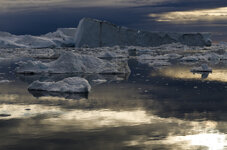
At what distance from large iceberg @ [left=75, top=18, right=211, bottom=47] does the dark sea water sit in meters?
29.9

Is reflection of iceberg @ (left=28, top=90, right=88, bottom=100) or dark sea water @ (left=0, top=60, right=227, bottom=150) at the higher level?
→ dark sea water @ (left=0, top=60, right=227, bottom=150)

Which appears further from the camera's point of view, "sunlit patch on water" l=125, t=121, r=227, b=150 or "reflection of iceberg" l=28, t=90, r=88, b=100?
"reflection of iceberg" l=28, t=90, r=88, b=100

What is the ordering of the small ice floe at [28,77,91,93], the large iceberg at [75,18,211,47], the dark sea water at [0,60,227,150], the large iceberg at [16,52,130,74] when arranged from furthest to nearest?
the large iceberg at [75,18,211,47], the large iceberg at [16,52,130,74], the small ice floe at [28,77,91,93], the dark sea water at [0,60,227,150]

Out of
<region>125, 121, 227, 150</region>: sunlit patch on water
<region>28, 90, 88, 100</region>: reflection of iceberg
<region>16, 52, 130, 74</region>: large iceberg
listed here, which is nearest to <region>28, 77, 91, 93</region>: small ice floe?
<region>28, 90, 88, 100</region>: reflection of iceberg

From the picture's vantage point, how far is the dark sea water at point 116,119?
4719 millimetres

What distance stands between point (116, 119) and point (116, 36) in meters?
35.3

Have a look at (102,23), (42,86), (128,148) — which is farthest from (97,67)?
(102,23)

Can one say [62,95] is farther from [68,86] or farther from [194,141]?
[194,141]

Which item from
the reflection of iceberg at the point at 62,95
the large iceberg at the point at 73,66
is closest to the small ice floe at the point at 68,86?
the reflection of iceberg at the point at 62,95

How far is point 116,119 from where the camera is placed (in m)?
6.04

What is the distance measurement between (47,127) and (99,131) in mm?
762

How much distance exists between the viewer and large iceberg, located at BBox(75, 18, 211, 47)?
39.6m

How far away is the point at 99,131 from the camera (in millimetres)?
5277

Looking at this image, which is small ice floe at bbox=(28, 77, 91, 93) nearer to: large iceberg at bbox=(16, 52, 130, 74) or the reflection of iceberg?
the reflection of iceberg
